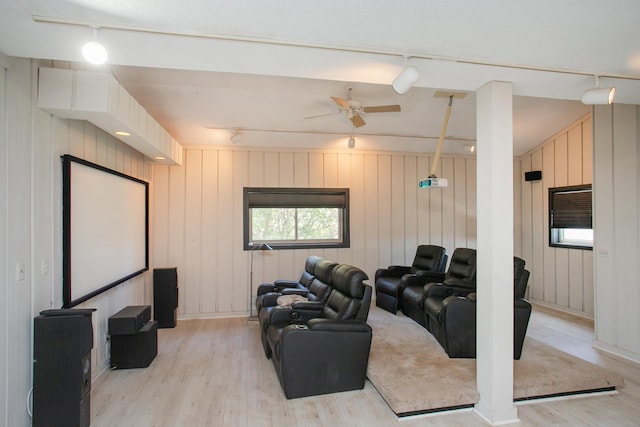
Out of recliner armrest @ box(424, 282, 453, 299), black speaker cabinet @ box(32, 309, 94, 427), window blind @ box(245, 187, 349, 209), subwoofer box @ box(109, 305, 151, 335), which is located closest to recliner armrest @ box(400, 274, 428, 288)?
recliner armrest @ box(424, 282, 453, 299)

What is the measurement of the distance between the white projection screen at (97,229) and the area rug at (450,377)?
8.65 ft

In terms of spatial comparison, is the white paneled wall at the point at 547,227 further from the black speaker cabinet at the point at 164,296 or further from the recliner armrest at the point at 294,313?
the black speaker cabinet at the point at 164,296

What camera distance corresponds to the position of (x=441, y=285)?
420cm

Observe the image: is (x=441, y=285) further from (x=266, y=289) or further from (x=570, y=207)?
(x=570, y=207)

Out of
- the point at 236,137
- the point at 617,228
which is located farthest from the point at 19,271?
the point at 617,228

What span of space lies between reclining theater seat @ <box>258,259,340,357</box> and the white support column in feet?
5.55

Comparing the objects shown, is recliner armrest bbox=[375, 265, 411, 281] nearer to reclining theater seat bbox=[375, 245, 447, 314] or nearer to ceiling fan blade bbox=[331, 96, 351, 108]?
reclining theater seat bbox=[375, 245, 447, 314]

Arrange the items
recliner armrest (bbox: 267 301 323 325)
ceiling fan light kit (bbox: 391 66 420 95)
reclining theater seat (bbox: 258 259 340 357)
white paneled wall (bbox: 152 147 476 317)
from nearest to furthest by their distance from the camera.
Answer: ceiling fan light kit (bbox: 391 66 420 95) < recliner armrest (bbox: 267 301 323 325) < reclining theater seat (bbox: 258 259 340 357) < white paneled wall (bbox: 152 147 476 317)

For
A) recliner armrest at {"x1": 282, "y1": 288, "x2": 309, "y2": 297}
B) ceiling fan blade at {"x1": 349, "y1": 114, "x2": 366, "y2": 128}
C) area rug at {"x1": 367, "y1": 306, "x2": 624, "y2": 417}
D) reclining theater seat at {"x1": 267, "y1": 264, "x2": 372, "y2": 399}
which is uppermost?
ceiling fan blade at {"x1": 349, "y1": 114, "x2": 366, "y2": 128}

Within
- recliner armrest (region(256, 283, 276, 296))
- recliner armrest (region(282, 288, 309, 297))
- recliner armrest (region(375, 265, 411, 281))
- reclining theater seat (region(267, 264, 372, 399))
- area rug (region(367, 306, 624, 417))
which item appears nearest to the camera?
area rug (region(367, 306, 624, 417))

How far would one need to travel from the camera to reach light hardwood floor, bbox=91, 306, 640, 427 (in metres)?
2.67

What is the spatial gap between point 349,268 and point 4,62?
3.04 metres

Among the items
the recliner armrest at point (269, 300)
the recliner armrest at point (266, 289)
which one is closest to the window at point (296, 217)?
the recliner armrest at point (266, 289)

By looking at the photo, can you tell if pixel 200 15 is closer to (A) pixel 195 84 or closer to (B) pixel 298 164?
(A) pixel 195 84
